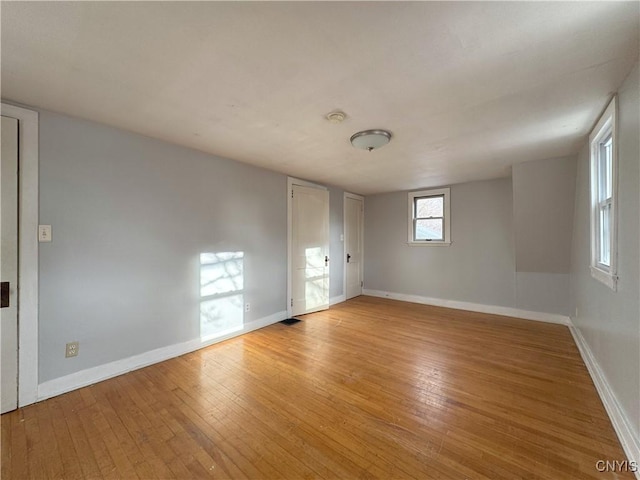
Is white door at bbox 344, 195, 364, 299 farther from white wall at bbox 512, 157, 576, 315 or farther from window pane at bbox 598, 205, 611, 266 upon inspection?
window pane at bbox 598, 205, 611, 266

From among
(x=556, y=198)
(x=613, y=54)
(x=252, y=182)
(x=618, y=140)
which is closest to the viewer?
(x=613, y=54)

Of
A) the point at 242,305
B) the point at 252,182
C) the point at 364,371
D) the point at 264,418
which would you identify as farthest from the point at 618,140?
the point at 242,305

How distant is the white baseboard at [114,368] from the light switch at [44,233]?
112cm

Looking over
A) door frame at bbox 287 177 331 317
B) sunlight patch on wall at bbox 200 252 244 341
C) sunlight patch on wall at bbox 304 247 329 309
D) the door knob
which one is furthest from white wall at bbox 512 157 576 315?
the door knob

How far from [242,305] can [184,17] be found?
2.98 metres

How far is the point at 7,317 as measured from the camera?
1906 mm

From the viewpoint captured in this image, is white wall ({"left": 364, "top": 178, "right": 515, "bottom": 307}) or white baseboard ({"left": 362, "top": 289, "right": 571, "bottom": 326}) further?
white wall ({"left": 364, "top": 178, "right": 515, "bottom": 307})

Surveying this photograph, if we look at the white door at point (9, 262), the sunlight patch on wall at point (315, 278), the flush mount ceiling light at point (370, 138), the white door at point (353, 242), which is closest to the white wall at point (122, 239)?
the white door at point (9, 262)

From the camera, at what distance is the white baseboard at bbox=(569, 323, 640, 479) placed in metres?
1.43

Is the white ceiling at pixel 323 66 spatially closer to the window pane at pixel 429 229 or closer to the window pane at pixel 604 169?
the window pane at pixel 604 169

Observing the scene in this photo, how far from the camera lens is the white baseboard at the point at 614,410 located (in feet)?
4.70

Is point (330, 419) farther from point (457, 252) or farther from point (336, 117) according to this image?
point (457, 252)

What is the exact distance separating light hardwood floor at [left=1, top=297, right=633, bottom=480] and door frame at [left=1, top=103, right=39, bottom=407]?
25cm

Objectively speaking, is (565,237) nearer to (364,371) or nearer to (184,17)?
(364,371)
